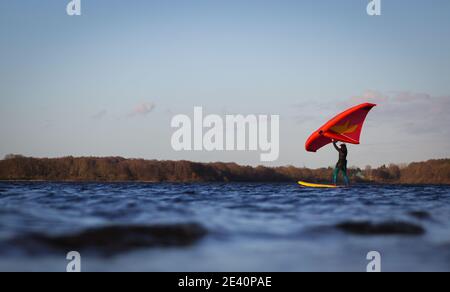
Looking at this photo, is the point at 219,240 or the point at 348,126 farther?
the point at 348,126

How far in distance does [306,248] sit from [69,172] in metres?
130

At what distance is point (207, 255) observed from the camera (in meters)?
7.09

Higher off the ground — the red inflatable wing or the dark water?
the red inflatable wing

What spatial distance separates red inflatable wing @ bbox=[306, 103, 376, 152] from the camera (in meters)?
24.6

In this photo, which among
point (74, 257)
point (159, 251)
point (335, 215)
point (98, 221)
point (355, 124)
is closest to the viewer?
point (74, 257)

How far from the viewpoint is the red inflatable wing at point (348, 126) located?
24617 mm

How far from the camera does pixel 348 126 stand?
25375mm

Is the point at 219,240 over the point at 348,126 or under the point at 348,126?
under

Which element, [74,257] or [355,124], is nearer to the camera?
[74,257]

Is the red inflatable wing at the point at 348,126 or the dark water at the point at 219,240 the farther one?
the red inflatable wing at the point at 348,126

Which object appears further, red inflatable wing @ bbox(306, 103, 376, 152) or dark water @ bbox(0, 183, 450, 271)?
red inflatable wing @ bbox(306, 103, 376, 152)

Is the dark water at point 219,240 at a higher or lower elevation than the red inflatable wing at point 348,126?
lower
